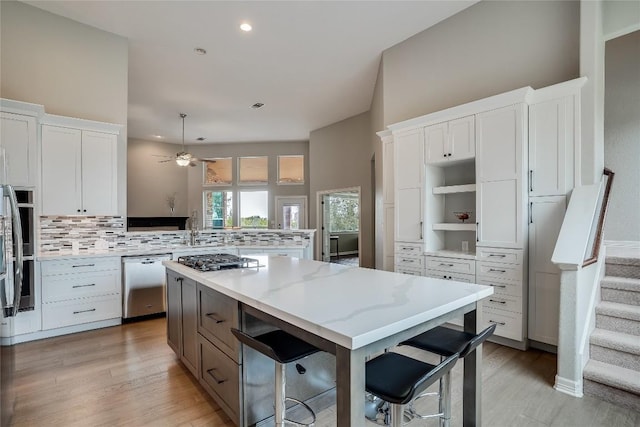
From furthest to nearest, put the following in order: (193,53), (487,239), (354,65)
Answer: (354,65) < (193,53) < (487,239)

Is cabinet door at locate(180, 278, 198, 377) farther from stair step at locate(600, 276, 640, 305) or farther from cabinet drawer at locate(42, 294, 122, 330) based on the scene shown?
stair step at locate(600, 276, 640, 305)

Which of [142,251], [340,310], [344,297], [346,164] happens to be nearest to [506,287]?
[344,297]

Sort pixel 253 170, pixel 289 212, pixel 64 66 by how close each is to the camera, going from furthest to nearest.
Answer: pixel 253 170, pixel 289 212, pixel 64 66

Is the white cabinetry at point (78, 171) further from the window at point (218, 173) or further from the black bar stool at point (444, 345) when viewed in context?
the window at point (218, 173)

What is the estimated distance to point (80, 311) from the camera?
141 inches

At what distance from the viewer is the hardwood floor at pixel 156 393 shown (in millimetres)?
1983

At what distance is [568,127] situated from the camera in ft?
9.24

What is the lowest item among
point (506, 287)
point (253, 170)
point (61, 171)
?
point (506, 287)

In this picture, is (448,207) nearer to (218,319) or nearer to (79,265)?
(218,319)

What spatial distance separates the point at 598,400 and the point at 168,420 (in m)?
2.88

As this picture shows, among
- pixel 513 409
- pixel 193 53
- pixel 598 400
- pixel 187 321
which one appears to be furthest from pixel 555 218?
pixel 193 53

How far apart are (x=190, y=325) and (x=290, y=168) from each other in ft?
26.3

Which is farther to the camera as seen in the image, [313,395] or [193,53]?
[193,53]

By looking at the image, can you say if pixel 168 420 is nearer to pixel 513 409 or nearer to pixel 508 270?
pixel 513 409
